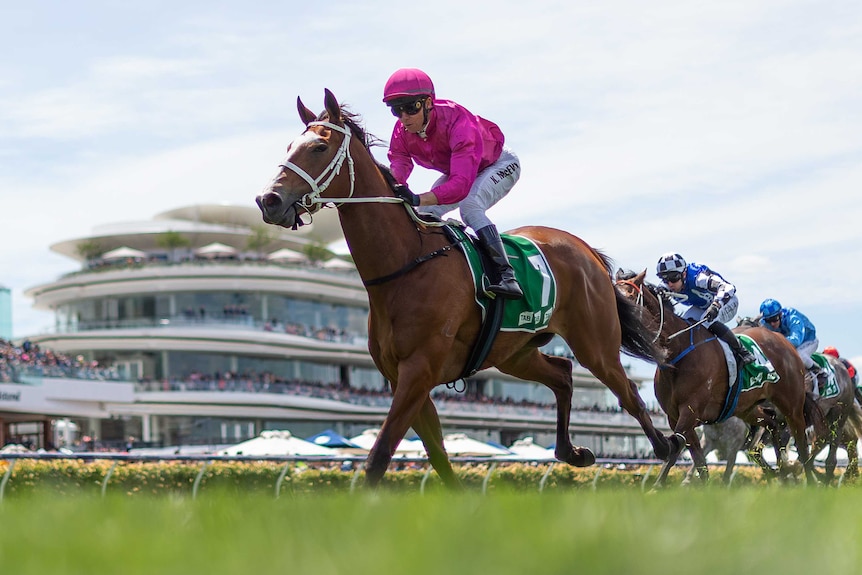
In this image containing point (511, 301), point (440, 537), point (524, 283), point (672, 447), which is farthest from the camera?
point (672, 447)

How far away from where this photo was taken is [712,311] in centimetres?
959

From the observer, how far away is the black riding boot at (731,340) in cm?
973

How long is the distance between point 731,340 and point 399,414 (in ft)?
17.3

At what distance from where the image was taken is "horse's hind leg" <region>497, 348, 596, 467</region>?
680cm

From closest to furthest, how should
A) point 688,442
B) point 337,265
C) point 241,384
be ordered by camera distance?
point 688,442
point 241,384
point 337,265

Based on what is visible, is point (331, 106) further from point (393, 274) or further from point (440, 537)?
point (440, 537)

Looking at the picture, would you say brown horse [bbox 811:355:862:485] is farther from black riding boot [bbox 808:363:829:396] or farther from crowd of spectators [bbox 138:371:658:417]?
crowd of spectators [bbox 138:371:658:417]

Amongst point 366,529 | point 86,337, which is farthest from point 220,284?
point 366,529

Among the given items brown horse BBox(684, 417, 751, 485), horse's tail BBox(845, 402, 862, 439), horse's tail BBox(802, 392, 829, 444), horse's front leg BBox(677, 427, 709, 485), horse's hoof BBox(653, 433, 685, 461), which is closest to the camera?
A: horse's hoof BBox(653, 433, 685, 461)

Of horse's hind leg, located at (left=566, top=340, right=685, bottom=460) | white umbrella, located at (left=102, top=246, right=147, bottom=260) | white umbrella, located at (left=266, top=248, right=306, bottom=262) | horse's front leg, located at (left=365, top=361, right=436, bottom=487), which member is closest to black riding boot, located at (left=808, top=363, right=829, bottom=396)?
horse's hind leg, located at (left=566, top=340, right=685, bottom=460)

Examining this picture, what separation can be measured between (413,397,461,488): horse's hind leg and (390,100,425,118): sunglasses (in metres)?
1.64

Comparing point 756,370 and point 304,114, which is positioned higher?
point 304,114

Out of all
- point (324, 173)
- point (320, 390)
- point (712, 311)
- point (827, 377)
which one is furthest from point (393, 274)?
point (320, 390)

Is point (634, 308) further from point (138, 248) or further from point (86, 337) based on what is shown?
point (138, 248)
